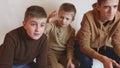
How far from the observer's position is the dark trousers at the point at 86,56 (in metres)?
1.48

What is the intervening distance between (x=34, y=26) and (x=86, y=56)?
45cm

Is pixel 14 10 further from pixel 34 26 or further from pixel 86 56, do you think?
pixel 86 56

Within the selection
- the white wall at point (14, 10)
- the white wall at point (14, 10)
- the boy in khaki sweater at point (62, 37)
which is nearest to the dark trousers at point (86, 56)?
the boy in khaki sweater at point (62, 37)

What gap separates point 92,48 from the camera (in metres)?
1.52

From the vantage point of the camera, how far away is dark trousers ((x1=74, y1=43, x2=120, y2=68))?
1.48m

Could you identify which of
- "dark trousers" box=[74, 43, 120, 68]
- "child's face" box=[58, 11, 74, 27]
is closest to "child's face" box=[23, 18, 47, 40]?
"child's face" box=[58, 11, 74, 27]

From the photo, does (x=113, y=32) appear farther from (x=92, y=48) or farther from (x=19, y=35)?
(x=19, y=35)

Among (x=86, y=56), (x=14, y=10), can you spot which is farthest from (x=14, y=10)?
(x=86, y=56)

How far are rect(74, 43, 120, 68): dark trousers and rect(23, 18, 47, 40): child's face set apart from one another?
1.32 feet

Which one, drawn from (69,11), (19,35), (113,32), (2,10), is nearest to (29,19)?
(19,35)

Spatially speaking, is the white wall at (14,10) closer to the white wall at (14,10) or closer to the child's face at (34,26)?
the white wall at (14,10)

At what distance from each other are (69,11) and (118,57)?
1.38ft

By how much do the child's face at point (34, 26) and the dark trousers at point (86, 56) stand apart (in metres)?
0.40

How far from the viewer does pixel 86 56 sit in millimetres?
1475
